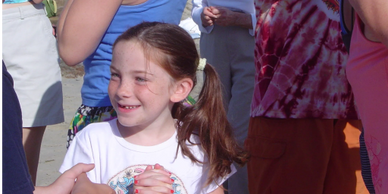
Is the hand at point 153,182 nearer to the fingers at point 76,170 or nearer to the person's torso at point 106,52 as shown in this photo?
the fingers at point 76,170

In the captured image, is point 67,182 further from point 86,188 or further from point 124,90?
point 124,90

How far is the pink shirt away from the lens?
1.48 meters

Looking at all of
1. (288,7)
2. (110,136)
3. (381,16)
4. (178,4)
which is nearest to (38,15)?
(178,4)

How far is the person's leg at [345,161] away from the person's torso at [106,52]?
3.28 feet

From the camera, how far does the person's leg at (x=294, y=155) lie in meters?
2.14

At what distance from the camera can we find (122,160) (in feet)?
6.18

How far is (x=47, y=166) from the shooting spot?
4102 mm

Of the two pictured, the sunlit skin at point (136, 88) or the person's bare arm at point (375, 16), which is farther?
the sunlit skin at point (136, 88)

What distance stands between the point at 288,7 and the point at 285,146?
0.63 meters

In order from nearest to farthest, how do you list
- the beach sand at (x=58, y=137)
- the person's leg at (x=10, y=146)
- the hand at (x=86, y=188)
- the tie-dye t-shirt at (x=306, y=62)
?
the person's leg at (x=10, y=146) → the hand at (x=86, y=188) → the tie-dye t-shirt at (x=306, y=62) → the beach sand at (x=58, y=137)

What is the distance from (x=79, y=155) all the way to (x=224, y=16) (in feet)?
5.64

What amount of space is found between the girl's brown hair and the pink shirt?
2.05ft

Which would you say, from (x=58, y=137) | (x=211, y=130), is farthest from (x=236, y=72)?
(x=58, y=137)

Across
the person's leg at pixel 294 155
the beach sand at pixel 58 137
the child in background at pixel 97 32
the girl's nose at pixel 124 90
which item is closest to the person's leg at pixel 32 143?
the beach sand at pixel 58 137
